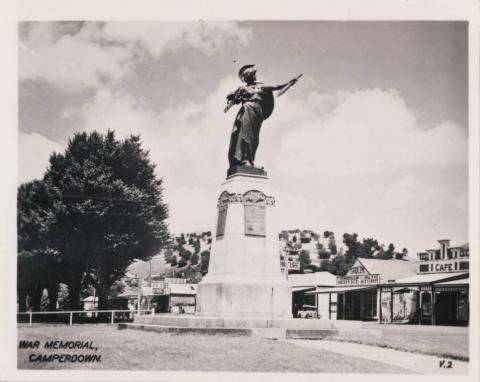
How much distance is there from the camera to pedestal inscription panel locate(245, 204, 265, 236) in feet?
58.1

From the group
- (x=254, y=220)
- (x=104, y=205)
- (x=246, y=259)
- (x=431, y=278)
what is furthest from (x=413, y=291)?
(x=246, y=259)

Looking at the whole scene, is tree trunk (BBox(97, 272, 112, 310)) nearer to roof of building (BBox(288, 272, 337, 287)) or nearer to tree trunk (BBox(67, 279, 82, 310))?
tree trunk (BBox(67, 279, 82, 310))

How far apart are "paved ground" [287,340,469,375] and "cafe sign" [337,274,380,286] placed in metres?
32.0

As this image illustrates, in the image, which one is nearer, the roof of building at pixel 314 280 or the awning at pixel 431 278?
the awning at pixel 431 278

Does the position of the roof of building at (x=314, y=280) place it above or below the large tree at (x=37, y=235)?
below

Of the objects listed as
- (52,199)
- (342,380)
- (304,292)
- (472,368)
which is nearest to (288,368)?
(342,380)

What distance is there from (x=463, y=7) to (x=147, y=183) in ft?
61.8

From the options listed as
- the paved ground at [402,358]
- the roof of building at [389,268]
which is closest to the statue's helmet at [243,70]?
the paved ground at [402,358]

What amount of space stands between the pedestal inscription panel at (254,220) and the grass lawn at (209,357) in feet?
13.3

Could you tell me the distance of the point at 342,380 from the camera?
11883 mm

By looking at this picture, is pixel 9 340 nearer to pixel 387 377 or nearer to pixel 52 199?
pixel 387 377

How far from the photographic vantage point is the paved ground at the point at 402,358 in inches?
488

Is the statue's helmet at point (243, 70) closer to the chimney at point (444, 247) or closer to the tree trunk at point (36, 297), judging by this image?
the tree trunk at point (36, 297)

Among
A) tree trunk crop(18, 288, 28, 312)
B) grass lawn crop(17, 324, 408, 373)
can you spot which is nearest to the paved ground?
grass lawn crop(17, 324, 408, 373)
